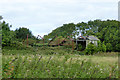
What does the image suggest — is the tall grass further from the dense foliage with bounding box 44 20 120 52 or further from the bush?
the dense foliage with bounding box 44 20 120 52

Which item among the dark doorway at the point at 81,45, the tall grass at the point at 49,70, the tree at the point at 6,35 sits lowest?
the tall grass at the point at 49,70

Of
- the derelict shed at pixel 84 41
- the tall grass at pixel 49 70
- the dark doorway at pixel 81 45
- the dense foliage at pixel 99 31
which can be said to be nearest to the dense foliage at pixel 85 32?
the dense foliage at pixel 99 31

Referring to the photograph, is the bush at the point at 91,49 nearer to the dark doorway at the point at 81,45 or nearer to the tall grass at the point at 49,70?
the dark doorway at the point at 81,45

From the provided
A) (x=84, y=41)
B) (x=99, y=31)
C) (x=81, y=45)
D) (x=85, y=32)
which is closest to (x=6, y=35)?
(x=81, y=45)

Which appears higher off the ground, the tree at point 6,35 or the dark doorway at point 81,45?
the tree at point 6,35

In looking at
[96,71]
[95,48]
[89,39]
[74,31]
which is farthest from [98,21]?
[96,71]

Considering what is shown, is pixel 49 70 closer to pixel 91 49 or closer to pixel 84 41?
pixel 91 49

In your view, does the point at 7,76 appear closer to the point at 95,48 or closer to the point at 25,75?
the point at 25,75

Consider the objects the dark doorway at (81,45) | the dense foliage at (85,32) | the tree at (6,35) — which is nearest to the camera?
the tree at (6,35)

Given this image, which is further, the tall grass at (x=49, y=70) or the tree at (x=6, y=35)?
the tree at (x=6, y=35)

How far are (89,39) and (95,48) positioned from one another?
219 centimetres

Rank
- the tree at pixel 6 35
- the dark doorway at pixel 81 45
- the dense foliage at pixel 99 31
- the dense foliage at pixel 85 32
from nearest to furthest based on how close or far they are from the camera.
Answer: the tree at pixel 6 35 < the dense foliage at pixel 85 32 < the dark doorway at pixel 81 45 < the dense foliage at pixel 99 31

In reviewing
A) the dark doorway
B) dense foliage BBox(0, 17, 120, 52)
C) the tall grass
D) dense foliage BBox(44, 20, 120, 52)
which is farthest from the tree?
the tall grass

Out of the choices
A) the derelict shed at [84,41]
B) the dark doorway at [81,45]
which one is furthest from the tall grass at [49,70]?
the derelict shed at [84,41]
